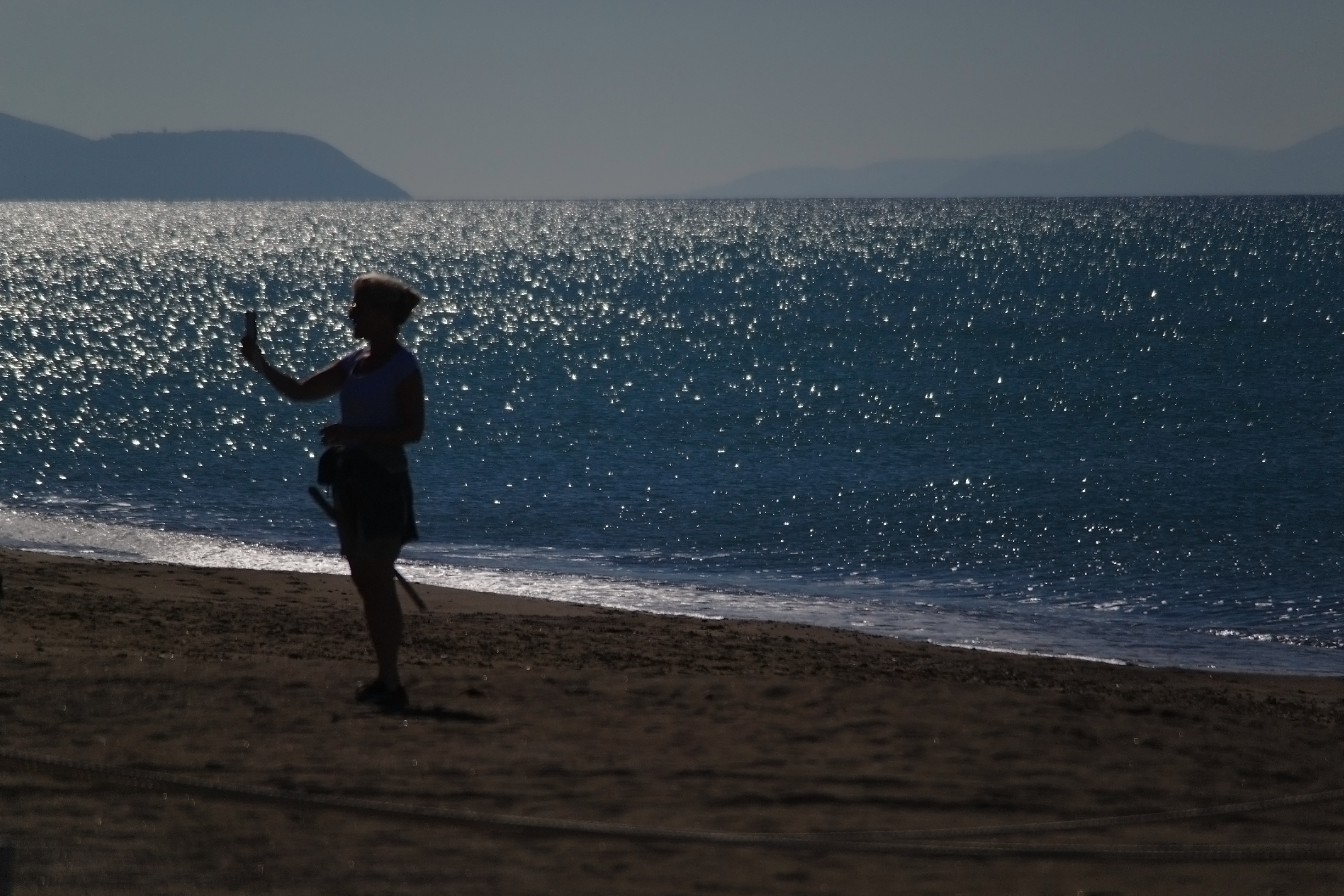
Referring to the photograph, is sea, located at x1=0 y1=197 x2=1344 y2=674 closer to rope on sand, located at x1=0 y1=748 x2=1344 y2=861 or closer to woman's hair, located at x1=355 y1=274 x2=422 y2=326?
rope on sand, located at x1=0 y1=748 x2=1344 y2=861

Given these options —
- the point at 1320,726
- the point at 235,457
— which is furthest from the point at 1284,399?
the point at 1320,726

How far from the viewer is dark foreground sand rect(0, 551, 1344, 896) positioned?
430 centimetres

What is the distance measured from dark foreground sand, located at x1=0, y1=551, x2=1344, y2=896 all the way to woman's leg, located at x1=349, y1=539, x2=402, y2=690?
19cm

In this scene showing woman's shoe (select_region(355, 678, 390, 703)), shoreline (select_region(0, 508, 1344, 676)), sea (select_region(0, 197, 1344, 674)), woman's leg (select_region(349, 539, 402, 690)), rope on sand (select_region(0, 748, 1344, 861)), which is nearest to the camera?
rope on sand (select_region(0, 748, 1344, 861))

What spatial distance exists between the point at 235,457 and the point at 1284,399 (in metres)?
17.3

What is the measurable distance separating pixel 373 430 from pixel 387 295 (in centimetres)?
50

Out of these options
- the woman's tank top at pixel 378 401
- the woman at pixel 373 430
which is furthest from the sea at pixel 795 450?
the woman's tank top at pixel 378 401

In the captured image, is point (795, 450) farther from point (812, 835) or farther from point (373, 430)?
point (812, 835)

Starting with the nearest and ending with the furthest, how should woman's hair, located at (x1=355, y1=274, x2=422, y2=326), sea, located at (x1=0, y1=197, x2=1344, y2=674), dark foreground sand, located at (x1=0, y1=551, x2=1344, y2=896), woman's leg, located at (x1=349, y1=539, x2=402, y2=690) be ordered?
dark foreground sand, located at (x1=0, y1=551, x2=1344, y2=896) → woman's hair, located at (x1=355, y1=274, x2=422, y2=326) → woman's leg, located at (x1=349, y1=539, x2=402, y2=690) → sea, located at (x1=0, y1=197, x2=1344, y2=674)

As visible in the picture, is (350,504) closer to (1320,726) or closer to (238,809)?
(238,809)

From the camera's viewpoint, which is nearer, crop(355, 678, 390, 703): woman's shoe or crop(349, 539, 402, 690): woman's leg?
crop(349, 539, 402, 690): woman's leg

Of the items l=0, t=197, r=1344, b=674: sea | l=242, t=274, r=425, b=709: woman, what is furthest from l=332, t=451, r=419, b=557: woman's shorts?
l=0, t=197, r=1344, b=674: sea

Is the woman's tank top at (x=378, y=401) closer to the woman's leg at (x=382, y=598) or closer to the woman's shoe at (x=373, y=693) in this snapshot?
the woman's leg at (x=382, y=598)

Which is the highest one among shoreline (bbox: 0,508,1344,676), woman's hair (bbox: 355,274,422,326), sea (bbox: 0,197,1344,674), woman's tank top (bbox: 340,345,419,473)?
woman's hair (bbox: 355,274,422,326)
